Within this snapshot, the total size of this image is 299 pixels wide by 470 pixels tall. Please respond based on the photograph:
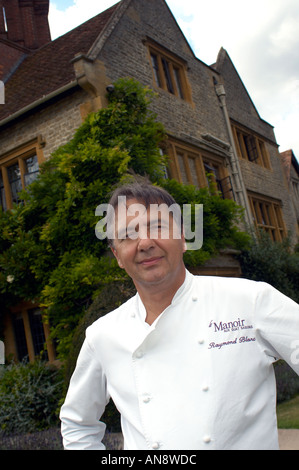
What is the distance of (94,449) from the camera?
1.88 meters

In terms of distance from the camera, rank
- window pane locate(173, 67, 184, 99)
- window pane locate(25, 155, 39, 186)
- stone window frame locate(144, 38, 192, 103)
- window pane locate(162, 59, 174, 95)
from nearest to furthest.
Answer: window pane locate(25, 155, 39, 186) < stone window frame locate(144, 38, 192, 103) < window pane locate(162, 59, 174, 95) < window pane locate(173, 67, 184, 99)

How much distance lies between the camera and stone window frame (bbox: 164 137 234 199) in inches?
428

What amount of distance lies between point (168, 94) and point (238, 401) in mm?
10518

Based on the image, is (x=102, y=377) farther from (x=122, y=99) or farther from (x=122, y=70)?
(x=122, y=70)

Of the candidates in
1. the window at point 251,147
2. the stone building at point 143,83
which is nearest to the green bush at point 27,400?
the stone building at point 143,83

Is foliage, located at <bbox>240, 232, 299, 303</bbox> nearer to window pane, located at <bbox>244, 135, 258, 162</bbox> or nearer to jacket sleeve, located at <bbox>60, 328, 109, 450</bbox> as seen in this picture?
window pane, located at <bbox>244, 135, 258, 162</bbox>

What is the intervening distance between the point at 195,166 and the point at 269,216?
16.2 feet

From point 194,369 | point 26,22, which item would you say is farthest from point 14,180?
point 194,369

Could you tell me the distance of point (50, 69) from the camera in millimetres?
10883

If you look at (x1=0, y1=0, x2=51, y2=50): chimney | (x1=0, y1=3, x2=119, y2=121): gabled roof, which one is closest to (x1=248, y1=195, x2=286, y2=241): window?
(x1=0, y1=3, x2=119, y2=121): gabled roof

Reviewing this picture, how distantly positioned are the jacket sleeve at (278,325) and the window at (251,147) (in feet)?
44.4

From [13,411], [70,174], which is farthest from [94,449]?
[70,174]

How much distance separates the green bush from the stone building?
1.09 m

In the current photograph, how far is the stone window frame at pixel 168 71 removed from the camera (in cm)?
1143
